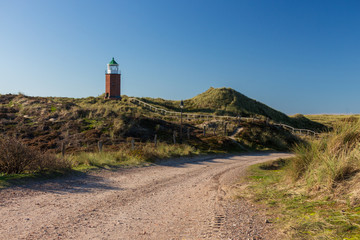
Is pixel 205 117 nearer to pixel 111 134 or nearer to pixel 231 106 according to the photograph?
pixel 231 106

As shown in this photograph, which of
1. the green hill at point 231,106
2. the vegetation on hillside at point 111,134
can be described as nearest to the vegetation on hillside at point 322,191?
the vegetation on hillside at point 111,134

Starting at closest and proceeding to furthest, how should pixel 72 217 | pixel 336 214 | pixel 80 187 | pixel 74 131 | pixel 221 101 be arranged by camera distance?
1. pixel 336 214
2. pixel 72 217
3. pixel 80 187
4. pixel 74 131
5. pixel 221 101

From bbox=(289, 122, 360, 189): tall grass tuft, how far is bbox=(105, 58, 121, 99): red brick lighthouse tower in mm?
53298

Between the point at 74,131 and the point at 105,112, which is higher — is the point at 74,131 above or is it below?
below

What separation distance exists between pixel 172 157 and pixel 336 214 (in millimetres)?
15103

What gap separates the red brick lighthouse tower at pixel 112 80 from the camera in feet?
189

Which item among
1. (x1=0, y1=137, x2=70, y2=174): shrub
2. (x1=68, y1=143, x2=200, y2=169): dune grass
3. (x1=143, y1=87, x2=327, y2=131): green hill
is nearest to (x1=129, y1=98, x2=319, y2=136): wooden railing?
(x1=143, y1=87, x2=327, y2=131): green hill

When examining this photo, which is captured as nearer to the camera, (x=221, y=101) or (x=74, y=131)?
(x=74, y=131)

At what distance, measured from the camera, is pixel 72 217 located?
607 cm

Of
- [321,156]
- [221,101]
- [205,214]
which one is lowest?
[205,214]

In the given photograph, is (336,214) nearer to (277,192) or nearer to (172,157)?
(277,192)

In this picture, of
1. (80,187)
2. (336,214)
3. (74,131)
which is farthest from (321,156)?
(74,131)

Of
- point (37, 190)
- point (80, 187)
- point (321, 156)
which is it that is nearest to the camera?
point (321, 156)

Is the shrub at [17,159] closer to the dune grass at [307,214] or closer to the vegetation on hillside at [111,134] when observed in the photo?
the vegetation on hillside at [111,134]
